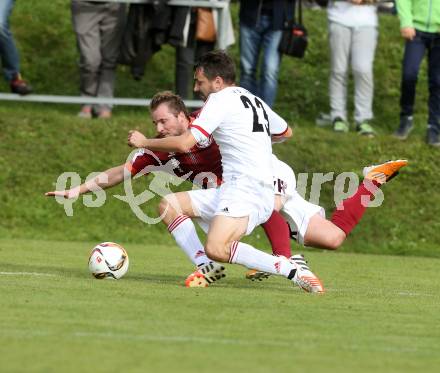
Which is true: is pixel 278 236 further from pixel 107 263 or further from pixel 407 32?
pixel 407 32

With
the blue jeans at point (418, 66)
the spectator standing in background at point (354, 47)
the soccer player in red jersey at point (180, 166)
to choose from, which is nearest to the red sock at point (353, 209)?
the soccer player in red jersey at point (180, 166)

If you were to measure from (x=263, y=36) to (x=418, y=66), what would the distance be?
2051mm

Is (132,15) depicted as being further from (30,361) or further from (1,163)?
(30,361)

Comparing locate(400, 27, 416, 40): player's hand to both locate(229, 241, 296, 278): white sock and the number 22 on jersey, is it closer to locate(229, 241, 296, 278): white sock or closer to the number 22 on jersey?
the number 22 on jersey

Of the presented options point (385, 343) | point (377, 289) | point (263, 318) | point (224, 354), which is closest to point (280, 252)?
point (377, 289)

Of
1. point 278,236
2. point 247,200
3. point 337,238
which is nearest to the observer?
point 247,200

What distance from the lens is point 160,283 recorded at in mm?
10164

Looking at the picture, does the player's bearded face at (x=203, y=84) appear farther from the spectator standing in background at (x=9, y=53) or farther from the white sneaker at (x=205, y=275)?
the spectator standing in background at (x=9, y=53)

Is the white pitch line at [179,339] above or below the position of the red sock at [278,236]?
above

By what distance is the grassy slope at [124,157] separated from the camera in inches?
627

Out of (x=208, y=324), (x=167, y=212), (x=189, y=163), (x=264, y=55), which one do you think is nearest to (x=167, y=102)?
(x=189, y=163)

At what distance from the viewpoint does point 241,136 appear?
10.0 metres

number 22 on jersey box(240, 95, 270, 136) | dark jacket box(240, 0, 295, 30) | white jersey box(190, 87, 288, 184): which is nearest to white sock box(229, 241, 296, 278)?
white jersey box(190, 87, 288, 184)

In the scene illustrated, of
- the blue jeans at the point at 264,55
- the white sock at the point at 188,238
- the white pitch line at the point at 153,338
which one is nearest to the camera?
the white pitch line at the point at 153,338
